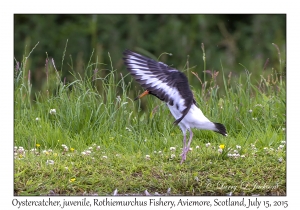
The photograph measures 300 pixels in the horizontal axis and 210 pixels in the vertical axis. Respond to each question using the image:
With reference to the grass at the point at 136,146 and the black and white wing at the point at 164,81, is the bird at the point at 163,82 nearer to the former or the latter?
the black and white wing at the point at 164,81

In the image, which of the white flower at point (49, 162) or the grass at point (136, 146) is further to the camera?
the white flower at point (49, 162)

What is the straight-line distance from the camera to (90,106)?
8.11m

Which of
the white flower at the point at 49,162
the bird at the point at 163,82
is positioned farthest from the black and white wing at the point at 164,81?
the white flower at the point at 49,162

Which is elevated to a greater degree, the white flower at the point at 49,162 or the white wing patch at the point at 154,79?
the white wing patch at the point at 154,79

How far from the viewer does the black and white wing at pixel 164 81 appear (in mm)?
6496

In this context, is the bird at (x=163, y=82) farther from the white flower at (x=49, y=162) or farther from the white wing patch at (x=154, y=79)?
the white flower at (x=49, y=162)

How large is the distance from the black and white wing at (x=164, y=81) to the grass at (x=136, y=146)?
2.39 feet

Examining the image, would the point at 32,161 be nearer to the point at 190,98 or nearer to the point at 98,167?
the point at 98,167

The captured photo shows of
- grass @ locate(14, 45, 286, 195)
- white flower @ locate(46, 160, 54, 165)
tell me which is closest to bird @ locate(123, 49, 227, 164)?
grass @ locate(14, 45, 286, 195)

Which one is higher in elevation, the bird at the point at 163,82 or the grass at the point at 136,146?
the bird at the point at 163,82

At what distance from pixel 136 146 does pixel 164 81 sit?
1.29 m

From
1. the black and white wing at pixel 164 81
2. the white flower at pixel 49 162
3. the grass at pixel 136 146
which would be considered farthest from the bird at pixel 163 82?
the white flower at pixel 49 162

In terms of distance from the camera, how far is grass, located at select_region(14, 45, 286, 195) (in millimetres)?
6441
